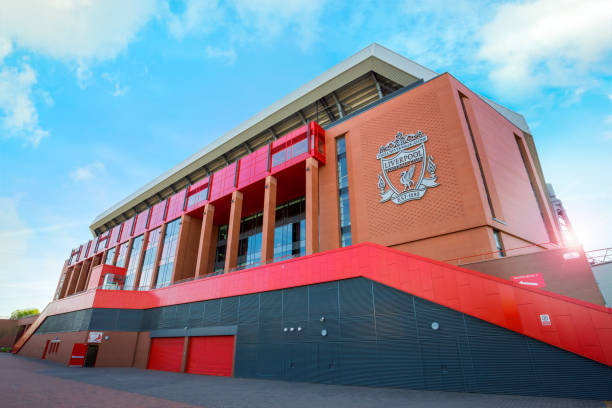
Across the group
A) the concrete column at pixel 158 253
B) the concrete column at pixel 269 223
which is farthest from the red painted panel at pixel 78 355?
the concrete column at pixel 269 223

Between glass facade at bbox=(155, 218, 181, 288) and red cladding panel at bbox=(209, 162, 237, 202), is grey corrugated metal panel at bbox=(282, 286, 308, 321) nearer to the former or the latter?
red cladding panel at bbox=(209, 162, 237, 202)

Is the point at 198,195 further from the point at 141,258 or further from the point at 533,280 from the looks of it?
the point at 533,280

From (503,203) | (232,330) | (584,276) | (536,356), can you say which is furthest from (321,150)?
(536,356)

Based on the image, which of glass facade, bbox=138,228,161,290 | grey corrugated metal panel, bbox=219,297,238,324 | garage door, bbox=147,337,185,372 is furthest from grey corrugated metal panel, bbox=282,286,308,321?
glass facade, bbox=138,228,161,290

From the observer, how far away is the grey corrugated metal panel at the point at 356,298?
16188mm

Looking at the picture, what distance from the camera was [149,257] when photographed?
48.7m

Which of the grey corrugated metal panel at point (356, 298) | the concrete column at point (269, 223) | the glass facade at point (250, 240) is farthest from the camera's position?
the glass facade at point (250, 240)

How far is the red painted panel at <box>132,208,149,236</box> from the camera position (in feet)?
171

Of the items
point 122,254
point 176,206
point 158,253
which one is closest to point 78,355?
point 158,253

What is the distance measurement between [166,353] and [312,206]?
19121 mm

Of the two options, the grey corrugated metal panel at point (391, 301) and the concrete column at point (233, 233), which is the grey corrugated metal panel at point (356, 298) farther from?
the concrete column at point (233, 233)

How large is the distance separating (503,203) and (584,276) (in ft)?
34.3

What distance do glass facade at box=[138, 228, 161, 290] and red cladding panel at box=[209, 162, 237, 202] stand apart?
1488 centimetres

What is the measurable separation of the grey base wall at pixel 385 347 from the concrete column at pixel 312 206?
341 inches
